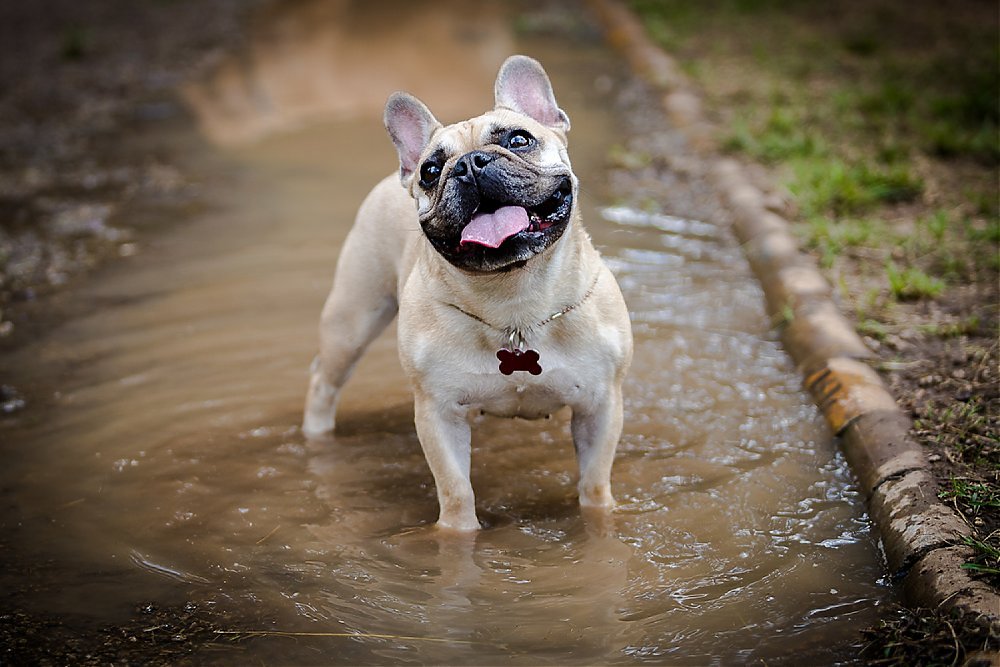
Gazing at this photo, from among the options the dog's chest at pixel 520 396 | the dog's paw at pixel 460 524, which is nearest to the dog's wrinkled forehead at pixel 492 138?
the dog's chest at pixel 520 396

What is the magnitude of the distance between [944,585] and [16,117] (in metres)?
10.4

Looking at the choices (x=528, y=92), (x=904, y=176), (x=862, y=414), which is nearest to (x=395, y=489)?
(x=528, y=92)

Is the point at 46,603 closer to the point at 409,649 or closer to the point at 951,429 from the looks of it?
the point at 409,649

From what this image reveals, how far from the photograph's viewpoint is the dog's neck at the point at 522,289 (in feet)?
12.5

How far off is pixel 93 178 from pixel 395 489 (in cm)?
579

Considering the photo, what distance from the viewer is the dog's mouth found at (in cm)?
350

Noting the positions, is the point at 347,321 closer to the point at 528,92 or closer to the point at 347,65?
the point at 528,92

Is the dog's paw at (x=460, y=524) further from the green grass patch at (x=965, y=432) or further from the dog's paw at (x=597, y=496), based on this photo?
the green grass patch at (x=965, y=432)

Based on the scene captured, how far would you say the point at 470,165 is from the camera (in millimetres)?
3574

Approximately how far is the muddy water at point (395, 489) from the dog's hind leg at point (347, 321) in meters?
0.20

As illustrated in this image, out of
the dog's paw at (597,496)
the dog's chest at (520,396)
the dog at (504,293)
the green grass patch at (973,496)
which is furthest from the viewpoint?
the dog's paw at (597,496)

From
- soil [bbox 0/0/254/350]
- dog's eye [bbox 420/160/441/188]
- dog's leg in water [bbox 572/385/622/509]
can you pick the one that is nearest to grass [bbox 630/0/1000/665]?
dog's leg in water [bbox 572/385/622/509]

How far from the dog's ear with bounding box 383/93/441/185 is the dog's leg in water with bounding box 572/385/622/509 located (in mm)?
1131

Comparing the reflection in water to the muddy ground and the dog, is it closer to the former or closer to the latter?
the muddy ground
